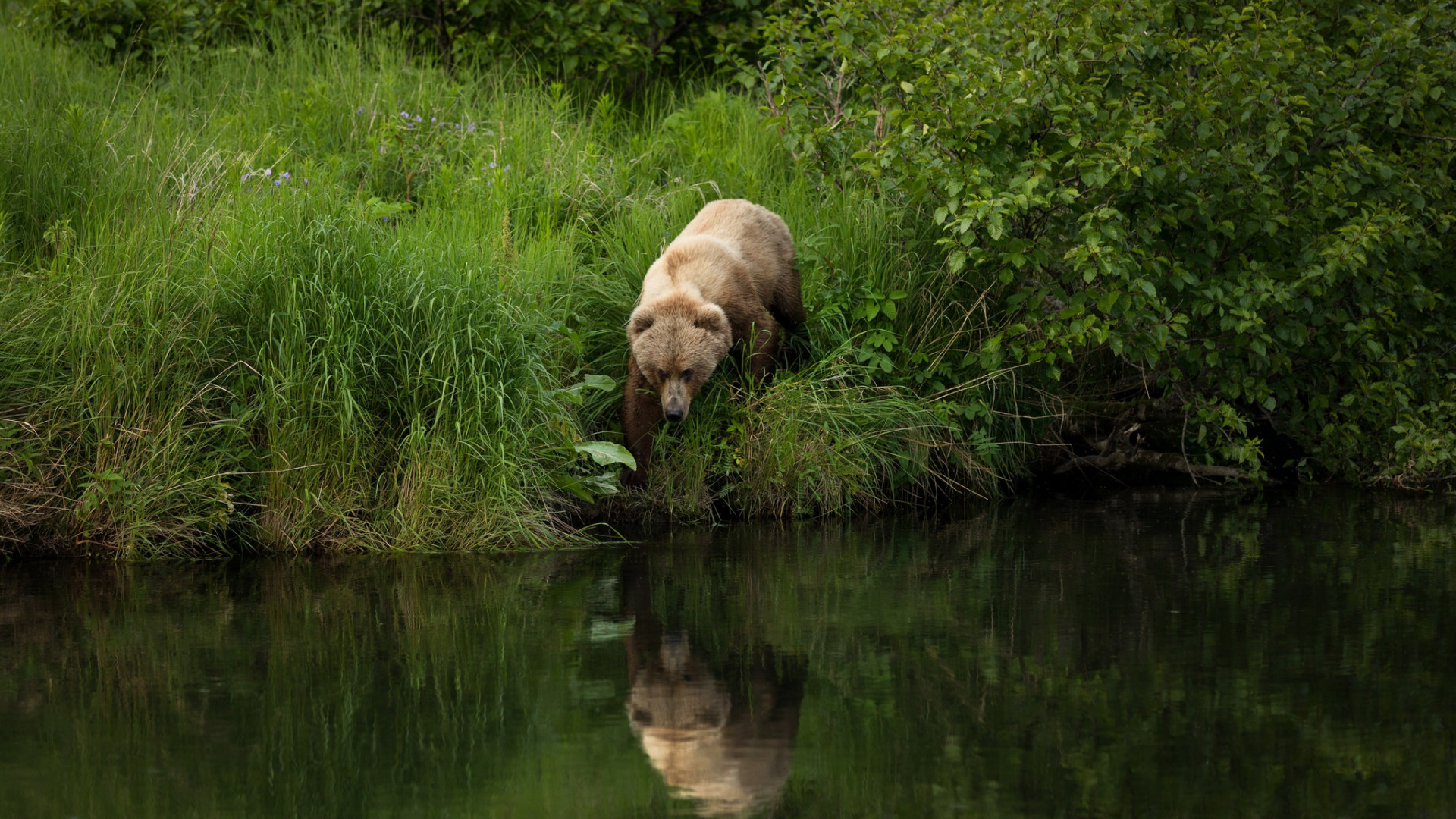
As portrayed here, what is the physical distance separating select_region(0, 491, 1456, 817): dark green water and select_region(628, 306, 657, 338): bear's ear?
4.12 ft

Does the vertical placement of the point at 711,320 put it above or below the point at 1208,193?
below

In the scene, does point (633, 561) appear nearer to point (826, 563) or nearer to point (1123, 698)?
point (826, 563)

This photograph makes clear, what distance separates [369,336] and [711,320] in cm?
169

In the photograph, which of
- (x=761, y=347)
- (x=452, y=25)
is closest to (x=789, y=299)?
(x=761, y=347)

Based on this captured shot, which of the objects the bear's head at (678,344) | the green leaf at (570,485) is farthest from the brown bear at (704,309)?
the green leaf at (570,485)

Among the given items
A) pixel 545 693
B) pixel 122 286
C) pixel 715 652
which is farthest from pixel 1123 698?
pixel 122 286

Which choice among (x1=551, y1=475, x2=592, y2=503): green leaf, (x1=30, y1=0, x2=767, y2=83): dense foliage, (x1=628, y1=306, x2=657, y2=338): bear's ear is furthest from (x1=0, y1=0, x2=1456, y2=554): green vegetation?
(x1=30, y1=0, x2=767, y2=83): dense foliage

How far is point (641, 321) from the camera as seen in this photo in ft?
23.1

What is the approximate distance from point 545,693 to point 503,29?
828 cm

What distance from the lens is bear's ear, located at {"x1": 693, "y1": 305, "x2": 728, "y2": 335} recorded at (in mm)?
6965

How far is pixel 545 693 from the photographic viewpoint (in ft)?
13.5

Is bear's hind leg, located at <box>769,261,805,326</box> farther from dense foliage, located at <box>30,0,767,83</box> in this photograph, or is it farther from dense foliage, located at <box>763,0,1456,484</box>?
dense foliage, located at <box>30,0,767,83</box>

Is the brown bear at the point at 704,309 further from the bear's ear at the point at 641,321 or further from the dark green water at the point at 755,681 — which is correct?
the dark green water at the point at 755,681

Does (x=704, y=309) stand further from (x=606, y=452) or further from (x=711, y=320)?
(x=606, y=452)
